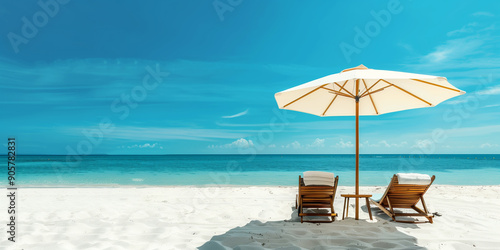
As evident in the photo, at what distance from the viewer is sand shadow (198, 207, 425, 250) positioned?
3141 mm

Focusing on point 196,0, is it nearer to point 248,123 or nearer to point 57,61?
point 57,61

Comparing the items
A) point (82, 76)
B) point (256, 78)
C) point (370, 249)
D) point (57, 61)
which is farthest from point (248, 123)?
point (370, 249)

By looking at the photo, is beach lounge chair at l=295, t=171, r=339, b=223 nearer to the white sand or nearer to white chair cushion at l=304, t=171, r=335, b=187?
white chair cushion at l=304, t=171, r=335, b=187

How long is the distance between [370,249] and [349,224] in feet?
3.85

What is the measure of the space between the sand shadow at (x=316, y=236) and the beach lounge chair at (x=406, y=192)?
1.02 feet

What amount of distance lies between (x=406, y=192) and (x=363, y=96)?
5.29 feet

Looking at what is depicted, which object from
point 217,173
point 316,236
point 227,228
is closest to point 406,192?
point 316,236

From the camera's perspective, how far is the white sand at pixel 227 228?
322cm

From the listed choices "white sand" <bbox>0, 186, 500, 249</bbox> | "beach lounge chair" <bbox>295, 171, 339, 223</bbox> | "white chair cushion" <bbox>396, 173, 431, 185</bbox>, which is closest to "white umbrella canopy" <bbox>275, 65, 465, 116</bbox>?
"white chair cushion" <bbox>396, 173, 431, 185</bbox>

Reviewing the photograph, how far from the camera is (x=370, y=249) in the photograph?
3.01m

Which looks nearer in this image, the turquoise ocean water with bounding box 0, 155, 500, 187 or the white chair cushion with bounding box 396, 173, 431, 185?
the white chair cushion with bounding box 396, 173, 431, 185

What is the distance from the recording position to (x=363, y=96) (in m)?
4.59

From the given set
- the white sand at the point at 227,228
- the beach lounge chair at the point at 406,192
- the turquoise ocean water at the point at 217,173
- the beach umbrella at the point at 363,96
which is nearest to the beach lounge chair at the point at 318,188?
the white sand at the point at 227,228

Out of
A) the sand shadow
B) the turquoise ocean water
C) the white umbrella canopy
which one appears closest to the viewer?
the sand shadow
